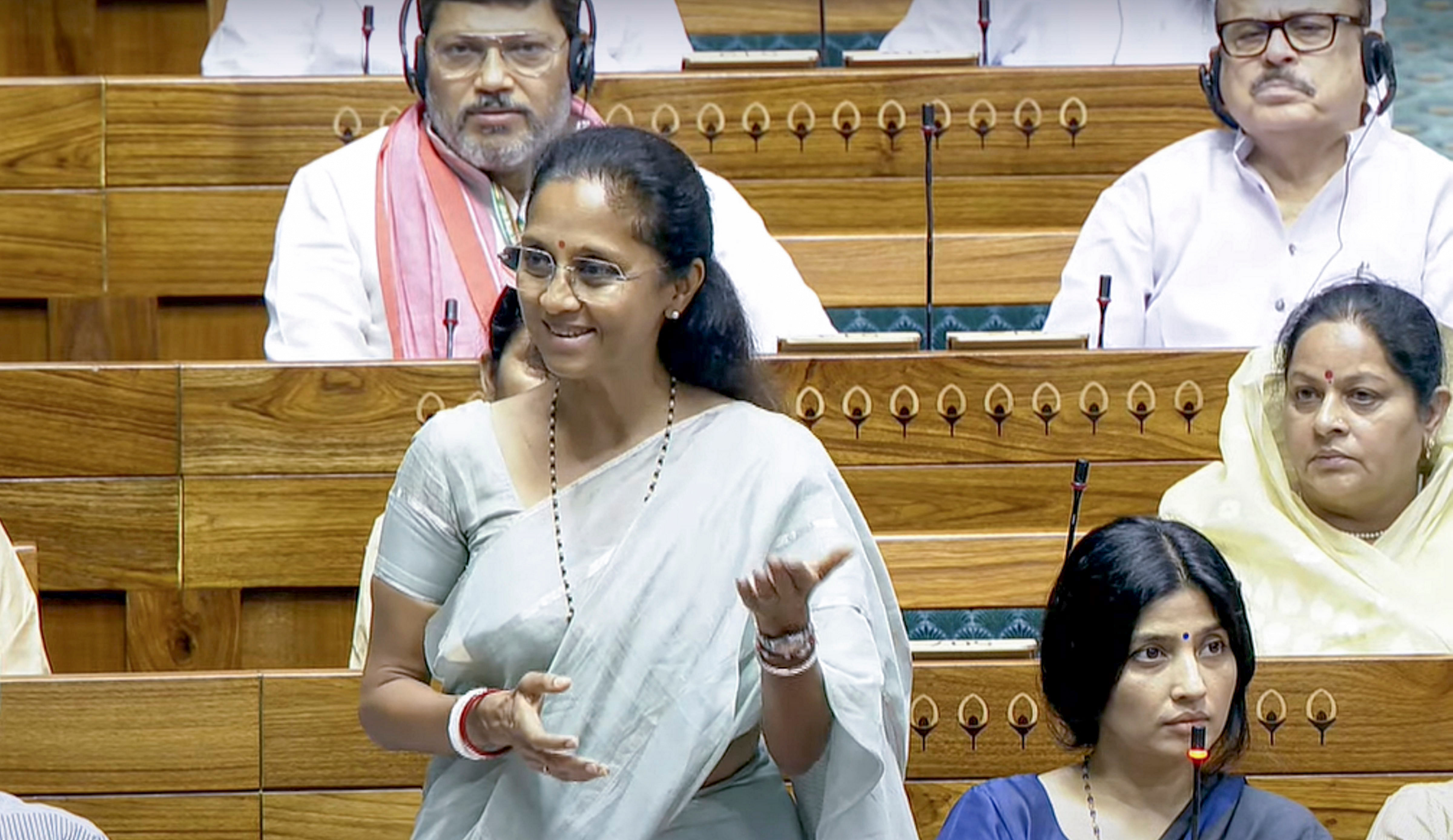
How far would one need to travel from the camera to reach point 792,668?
1.84 m

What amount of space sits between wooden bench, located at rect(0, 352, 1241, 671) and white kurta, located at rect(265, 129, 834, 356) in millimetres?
384

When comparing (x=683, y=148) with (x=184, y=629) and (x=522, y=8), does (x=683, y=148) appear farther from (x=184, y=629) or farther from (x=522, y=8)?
(x=184, y=629)

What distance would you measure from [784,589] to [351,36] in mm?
3142

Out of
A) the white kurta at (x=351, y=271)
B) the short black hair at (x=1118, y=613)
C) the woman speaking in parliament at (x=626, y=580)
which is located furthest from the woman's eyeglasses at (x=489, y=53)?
the woman speaking in parliament at (x=626, y=580)

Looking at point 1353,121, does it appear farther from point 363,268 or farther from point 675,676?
point 675,676

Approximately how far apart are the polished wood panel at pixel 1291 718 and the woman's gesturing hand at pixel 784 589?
804 mm

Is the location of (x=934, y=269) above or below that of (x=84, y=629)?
above

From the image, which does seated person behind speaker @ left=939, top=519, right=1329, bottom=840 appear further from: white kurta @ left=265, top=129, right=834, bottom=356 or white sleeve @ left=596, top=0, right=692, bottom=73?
white sleeve @ left=596, top=0, right=692, bottom=73

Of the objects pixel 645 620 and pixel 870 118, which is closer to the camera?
pixel 645 620

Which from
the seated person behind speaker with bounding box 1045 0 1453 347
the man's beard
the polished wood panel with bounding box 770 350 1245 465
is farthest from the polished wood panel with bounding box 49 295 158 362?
the seated person behind speaker with bounding box 1045 0 1453 347

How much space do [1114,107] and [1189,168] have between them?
33cm

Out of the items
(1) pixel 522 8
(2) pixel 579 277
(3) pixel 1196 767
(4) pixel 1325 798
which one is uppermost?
(2) pixel 579 277

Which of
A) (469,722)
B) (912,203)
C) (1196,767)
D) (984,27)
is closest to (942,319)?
(912,203)

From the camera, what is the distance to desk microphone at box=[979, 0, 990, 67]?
4555 millimetres
